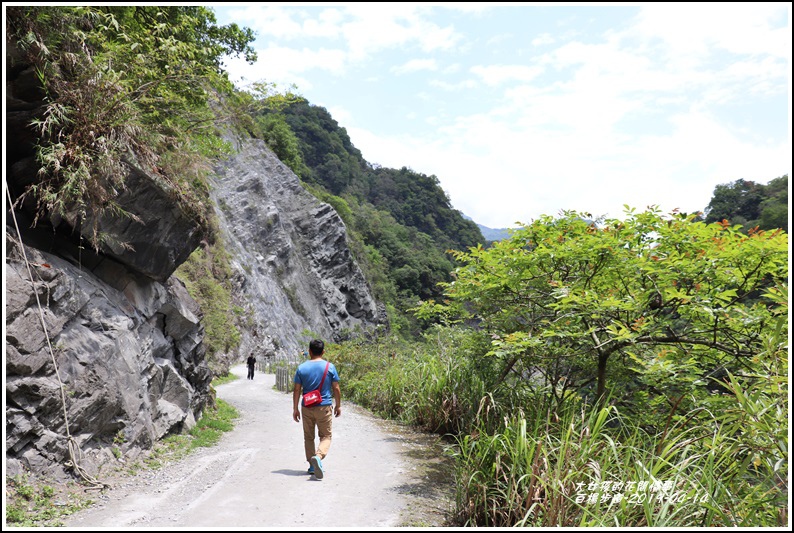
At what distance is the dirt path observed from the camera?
4402 mm

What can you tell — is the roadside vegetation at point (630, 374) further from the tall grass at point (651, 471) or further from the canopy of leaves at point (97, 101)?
the canopy of leaves at point (97, 101)

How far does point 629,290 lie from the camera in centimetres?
572

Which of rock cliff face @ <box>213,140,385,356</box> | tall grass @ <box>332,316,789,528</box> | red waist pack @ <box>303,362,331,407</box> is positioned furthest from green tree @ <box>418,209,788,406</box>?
rock cliff face @ <box>213,140,385,356</box>

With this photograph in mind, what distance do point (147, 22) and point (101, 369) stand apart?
5.83 meters

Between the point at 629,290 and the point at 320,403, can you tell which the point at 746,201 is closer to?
the point at 629,290

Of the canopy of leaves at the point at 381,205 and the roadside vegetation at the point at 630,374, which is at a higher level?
the canopy of leaves at the point at 381,205

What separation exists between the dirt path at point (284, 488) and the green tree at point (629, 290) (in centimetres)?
197

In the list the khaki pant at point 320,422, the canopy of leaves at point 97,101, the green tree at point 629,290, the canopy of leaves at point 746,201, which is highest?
the canopy of leaves at point 746,201

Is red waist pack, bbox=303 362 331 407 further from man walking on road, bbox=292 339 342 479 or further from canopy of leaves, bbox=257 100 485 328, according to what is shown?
canopy of leaves, bbox=257 100 485 328

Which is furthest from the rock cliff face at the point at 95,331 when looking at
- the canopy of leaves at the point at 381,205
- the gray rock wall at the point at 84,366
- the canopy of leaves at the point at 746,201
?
the canopy of leaves at the point at 381,205

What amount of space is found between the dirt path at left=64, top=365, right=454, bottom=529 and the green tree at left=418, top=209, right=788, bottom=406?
1971 millimetres

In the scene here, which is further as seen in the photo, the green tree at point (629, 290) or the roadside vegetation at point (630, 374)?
the green tree at point (629, 290)

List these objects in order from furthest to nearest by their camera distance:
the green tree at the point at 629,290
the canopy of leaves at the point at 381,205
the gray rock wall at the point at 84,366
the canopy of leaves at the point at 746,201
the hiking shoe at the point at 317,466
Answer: the canopy of leaves at the point at 381,205, the canopy of leaves at the point at 746,201, the hiking shoe at the point at 317,466, the green tree at the point at 629,290, the gray rock wall at the point at 84,366

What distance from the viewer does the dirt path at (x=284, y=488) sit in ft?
14.4
